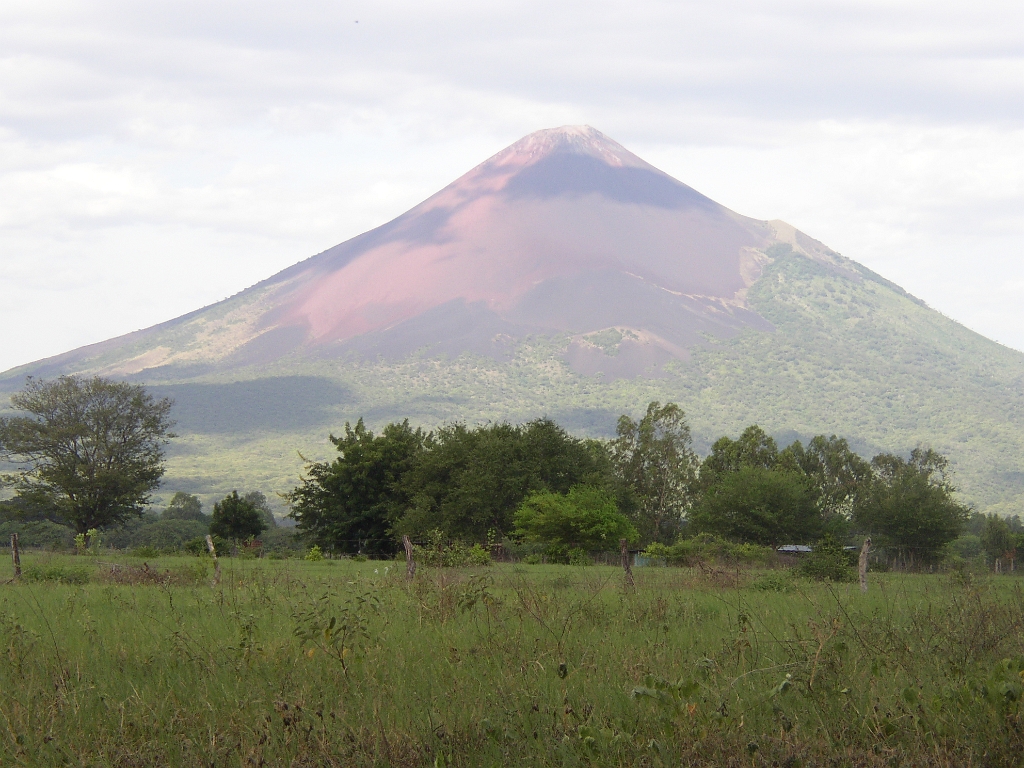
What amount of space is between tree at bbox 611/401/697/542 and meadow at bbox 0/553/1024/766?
82058 mm

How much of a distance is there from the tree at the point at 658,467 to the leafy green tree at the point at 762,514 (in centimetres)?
2250

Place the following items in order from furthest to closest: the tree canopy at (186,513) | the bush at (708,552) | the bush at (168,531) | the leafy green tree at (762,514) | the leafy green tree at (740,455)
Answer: the tree canopy at (186,513), the bush at (168,531), the leafy green tree at (740,455), the leafy green tree at (762,514), the bush at (708,552)

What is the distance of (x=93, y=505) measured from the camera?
225 ft

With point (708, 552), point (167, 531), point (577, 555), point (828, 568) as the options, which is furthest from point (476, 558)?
point (167, 531)

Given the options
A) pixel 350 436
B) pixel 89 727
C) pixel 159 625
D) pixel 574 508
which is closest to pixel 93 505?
pixel 350 436

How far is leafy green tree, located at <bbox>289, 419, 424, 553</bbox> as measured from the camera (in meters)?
63.3

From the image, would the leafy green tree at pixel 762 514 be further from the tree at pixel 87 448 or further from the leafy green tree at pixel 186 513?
the leafy green tree at pixel 186 513

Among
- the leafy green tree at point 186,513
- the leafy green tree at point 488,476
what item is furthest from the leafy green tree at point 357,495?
the leafy green tree at point 186,513

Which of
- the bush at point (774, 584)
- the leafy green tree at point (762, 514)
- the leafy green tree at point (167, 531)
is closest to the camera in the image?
the bush at point (774, 584)

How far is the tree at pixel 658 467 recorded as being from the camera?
97.8 metres

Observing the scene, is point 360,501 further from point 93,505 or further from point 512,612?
point 512,612

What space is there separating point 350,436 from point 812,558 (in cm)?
4027

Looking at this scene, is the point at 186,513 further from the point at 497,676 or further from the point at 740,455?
the point at 497,676

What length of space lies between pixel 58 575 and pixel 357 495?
1609 inches
